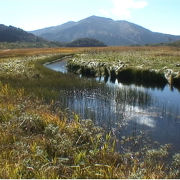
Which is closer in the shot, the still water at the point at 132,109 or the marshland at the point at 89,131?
the marshland at the point at 89,131

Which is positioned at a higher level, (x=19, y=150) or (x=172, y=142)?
(x=19, y=150)

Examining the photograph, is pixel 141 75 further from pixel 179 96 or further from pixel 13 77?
pixel 13 77

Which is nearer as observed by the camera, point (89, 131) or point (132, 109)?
point (89, 131)

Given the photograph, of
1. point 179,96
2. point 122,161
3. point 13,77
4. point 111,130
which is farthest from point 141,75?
point 122,161

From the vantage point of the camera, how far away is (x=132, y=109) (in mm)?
18766

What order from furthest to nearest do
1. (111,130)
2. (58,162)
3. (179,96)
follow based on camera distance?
(179,96) → (111,130) → (58,162)

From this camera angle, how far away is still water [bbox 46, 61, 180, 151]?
14.8 meters

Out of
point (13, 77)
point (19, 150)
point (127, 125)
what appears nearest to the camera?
point (19, 150)

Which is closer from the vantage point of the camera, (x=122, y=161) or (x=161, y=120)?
(x=122, y=161)

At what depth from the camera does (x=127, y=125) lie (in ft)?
51.3

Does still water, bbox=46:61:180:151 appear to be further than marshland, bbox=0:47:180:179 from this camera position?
Yes

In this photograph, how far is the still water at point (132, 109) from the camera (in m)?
14.8

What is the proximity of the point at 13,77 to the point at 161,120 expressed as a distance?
1593 cm

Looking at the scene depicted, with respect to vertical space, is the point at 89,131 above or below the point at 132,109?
above
